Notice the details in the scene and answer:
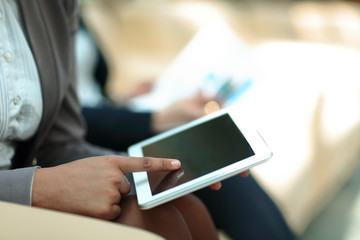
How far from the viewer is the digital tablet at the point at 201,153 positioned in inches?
17.2

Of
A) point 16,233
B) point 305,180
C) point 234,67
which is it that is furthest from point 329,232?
point 16,233

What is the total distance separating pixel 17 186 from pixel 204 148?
236mm

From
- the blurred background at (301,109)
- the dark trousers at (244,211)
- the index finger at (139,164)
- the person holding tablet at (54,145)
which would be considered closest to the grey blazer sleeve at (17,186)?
the person holding tablet at (54,145)

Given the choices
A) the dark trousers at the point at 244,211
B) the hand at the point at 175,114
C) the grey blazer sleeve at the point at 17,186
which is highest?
the grey blazer sleeve at the point at 17,186

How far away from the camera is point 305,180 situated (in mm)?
804

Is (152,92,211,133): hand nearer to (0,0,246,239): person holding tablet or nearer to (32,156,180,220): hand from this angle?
(0,0,246,239): person holding tablet

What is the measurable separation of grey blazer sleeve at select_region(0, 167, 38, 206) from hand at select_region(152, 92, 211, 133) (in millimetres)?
357

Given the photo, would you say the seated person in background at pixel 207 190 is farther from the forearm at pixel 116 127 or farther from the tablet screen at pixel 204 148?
the tablet screen at pixel 204 148

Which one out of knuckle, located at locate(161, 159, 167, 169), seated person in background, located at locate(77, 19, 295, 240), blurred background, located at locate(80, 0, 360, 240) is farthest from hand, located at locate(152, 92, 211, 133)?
knuckle, located at locate(161, 159, 167, 169)

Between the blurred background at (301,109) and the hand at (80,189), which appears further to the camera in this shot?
the blurred background at (301,109)

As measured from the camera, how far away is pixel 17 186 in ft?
1.38

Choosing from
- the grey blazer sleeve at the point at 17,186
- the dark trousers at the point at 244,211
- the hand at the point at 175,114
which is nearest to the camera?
the grey blazer sleeve at the point at 17,186

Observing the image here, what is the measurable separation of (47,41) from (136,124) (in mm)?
A: 285

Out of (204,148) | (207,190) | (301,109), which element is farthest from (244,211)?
(301,109)
